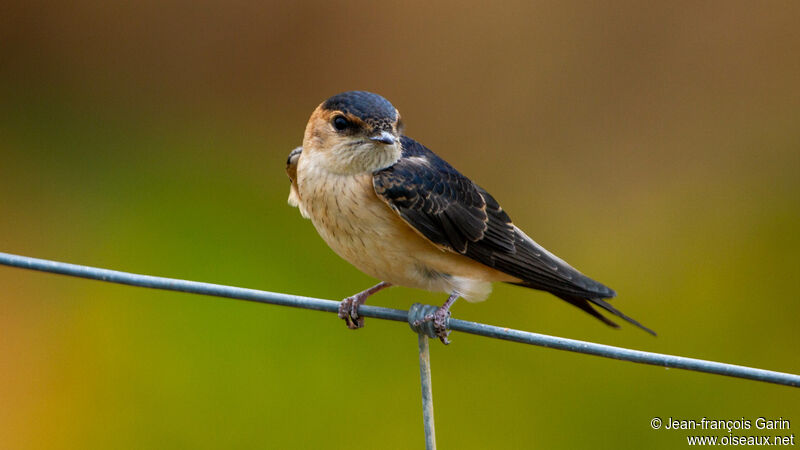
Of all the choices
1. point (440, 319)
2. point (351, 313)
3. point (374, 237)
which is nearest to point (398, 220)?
point (374, 237)

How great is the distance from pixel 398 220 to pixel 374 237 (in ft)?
0.33

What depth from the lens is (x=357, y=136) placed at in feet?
9.82

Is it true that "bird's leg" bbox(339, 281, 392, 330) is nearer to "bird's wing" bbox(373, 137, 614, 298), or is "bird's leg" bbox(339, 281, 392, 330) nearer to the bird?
the bird

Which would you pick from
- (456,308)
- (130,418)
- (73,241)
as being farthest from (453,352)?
(73,241)

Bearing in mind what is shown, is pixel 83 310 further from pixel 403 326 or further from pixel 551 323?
pixel 551 323

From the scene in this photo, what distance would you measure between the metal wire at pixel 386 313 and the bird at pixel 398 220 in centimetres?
58

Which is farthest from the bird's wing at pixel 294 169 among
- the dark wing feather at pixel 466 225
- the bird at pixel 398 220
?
the dark wing feather at pixel 466 225

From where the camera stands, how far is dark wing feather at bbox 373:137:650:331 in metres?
2.91

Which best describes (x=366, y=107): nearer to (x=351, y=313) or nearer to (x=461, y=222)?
(x=461, y=222)

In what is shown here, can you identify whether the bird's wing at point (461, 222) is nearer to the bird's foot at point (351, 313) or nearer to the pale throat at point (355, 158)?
the pale throat at point (355, 158)

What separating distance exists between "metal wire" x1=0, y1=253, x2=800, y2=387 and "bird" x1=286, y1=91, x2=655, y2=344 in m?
0.58

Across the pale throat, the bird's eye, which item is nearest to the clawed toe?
the pale throat

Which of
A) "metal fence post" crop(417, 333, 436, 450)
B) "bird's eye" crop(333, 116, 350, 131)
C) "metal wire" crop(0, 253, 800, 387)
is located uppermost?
"bird's eye" crop(333, 116, 350, 131)

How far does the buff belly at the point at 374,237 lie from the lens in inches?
114
